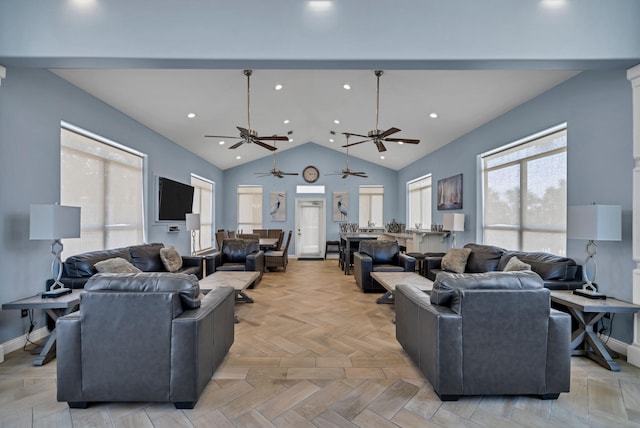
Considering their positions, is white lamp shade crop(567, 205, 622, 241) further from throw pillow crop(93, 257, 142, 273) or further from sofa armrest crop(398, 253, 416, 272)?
throw pillow crop(93, 257, 142, 273)

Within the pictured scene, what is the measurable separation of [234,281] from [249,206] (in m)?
6.36

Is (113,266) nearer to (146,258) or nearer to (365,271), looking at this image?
(146,258)

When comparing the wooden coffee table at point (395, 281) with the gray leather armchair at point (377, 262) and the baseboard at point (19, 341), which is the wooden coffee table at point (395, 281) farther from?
the baseboard at point (19, 341)

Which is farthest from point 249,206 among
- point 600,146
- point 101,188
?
point 600,146

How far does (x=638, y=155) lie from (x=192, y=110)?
229 inches

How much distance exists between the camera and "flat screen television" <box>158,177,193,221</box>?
6.12 metres

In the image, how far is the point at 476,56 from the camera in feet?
8.63

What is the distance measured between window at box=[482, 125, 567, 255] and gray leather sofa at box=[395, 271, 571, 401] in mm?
2357

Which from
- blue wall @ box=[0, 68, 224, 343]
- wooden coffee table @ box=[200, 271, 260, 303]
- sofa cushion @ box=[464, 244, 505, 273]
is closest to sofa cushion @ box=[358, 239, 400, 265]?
sofa cushion @ box=[464, 244, 505, 273]

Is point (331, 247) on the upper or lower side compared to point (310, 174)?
lower

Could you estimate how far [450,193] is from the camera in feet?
22.0

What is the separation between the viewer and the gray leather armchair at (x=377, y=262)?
17.4 feet

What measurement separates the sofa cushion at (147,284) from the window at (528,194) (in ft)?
13.9

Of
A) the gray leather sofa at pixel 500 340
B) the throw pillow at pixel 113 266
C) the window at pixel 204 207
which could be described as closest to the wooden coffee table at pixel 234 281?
the throw pillow at pixel 113 266
